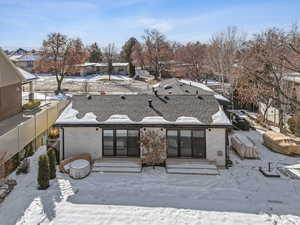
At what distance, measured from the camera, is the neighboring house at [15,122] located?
39.0 ft

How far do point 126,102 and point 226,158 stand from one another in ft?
19.8

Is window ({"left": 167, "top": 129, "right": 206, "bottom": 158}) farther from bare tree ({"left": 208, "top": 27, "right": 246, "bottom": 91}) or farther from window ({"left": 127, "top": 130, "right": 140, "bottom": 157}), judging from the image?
bare tree ({"left": 208, "top": 27, "right": 246, "bottom": 91})

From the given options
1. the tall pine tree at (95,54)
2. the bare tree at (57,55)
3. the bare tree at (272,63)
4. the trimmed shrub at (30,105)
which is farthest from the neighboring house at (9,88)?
the tall pine tree at (95,54)

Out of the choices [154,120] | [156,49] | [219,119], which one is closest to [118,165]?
[154,120]

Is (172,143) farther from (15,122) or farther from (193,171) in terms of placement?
(15,122)

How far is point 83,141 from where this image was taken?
43.4ft

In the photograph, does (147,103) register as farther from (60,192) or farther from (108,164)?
(60,192)

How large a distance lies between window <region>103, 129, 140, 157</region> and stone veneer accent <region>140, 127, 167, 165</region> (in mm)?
600

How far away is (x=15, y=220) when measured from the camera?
8.50 meters

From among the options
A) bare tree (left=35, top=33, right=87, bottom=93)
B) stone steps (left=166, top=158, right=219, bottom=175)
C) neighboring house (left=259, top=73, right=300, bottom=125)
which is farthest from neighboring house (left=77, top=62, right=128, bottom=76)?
stone steps (left=166, top=158, right=219, bottom=175)

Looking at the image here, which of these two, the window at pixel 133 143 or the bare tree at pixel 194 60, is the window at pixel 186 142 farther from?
the bare tree at pixel 194 60

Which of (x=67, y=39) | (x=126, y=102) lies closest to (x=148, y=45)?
(x=67, y=39)

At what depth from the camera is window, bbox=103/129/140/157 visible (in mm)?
13273

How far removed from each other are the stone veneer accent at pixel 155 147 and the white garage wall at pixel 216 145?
212 centimetres
